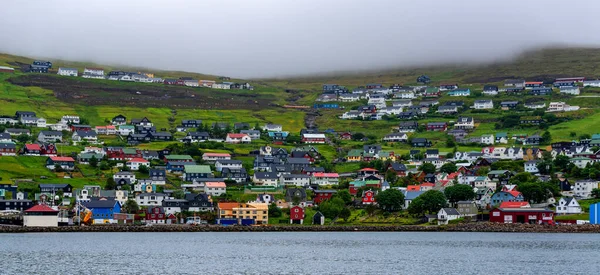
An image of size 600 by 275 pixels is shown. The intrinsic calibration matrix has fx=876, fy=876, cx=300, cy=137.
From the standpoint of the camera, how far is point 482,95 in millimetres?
191500

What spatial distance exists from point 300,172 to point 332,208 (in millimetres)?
30046

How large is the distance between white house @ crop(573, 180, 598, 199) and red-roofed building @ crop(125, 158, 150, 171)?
57.9 meters

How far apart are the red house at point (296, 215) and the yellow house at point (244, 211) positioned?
291 cm

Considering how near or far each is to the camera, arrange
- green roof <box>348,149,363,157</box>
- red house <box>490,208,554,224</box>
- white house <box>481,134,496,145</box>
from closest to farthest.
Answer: red house <box>490,208,554,224</box> < green roof <box>348,149,363,157</box> < white house <box>481,134,496,145</box>

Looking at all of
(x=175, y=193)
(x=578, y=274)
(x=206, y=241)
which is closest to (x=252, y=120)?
(x=175, y=193)

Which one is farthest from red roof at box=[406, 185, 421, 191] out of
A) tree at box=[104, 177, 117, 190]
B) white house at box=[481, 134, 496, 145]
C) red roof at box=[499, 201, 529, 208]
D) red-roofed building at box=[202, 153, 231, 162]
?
tree at box=[104, 177, 117, 190]

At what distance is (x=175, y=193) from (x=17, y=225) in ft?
72.2

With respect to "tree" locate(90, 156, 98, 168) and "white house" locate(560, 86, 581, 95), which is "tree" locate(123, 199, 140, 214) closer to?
"tree" locate(90, 156, 98, 168)

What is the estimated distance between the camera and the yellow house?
100625 millimetres

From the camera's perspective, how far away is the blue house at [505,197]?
332 ft

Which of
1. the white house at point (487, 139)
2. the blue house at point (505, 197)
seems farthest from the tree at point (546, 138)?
the blue house at point (505, 197)

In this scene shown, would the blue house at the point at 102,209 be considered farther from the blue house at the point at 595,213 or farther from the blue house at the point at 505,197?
the blue house at the point at 595,213

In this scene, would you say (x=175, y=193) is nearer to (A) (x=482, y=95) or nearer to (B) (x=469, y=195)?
(B) (x=469, y=195)

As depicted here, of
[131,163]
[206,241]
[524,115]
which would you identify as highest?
[524,115]
